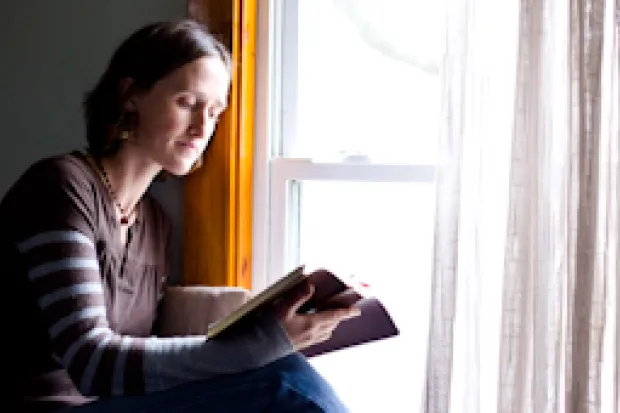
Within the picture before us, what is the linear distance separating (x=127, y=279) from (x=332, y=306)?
417mm

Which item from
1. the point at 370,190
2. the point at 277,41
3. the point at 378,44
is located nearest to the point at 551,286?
the point at 370,190

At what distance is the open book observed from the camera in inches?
48.1

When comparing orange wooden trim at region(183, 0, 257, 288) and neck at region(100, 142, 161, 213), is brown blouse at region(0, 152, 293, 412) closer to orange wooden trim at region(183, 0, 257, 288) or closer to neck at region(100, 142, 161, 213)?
neck at region(100, 142, 161, 213)

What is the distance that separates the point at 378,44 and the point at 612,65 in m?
0.59

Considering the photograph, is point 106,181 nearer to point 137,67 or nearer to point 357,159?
point 137,67

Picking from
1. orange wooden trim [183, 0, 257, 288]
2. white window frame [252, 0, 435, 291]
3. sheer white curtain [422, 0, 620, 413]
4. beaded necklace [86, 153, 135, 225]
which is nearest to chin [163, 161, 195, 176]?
beaded necklace [86, 153, 135, 225]

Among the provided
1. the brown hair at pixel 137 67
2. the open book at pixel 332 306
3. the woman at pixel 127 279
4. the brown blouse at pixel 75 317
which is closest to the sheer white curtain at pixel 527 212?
the open book at pixel 332 306

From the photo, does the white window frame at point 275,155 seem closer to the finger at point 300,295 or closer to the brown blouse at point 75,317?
the brown blouse at point 75,317

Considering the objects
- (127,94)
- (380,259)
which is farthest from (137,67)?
(380,259)

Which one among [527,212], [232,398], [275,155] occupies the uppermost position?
[275,155]

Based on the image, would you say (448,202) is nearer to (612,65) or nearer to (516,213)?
(516,213)

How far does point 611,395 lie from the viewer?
4.49 feet

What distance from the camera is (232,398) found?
1263 mm

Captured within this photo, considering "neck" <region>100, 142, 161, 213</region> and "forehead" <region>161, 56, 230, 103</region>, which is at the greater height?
"forehead" <region>161, 56, 230, 103</region>
